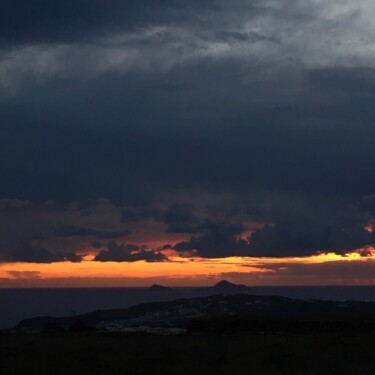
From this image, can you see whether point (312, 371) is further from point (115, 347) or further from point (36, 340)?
point (36, 340)

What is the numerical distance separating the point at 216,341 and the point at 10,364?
460 inches

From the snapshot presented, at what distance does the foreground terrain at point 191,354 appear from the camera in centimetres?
3016

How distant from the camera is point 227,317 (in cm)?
4778

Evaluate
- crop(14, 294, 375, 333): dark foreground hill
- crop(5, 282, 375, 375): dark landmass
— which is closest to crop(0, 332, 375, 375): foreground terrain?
crop(5, 282, 375, 375): dark landmass

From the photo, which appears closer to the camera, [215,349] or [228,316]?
[215,349]

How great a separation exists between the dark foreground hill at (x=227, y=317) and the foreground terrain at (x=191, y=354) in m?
4.19

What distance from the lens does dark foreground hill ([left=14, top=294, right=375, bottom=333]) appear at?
45844mm

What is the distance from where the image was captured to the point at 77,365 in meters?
31.8

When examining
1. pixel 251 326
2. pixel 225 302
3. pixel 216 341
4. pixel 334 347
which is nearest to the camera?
pixel 334 347

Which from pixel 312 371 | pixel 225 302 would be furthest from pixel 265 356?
pixel 225 302

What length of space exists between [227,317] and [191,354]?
45.8 feet

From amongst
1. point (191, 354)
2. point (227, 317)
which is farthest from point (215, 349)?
point (227, 317)

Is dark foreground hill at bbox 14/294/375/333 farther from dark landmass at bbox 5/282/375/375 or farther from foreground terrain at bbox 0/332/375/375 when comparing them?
foreground terrain at bbox 0/332/375/375

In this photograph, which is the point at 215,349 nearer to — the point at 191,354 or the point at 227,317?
the point at 191,354
